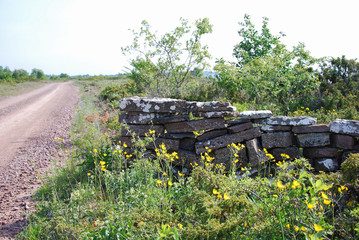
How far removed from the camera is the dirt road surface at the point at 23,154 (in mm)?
4082

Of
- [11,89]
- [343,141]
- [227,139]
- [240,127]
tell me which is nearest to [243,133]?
[240,127]

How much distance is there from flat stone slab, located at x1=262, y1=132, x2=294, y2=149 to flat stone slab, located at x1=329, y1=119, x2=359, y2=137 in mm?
856

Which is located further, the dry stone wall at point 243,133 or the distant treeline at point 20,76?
the distant treeline at point 20,76

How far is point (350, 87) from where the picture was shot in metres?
9.52

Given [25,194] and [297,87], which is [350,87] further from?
[25,194]

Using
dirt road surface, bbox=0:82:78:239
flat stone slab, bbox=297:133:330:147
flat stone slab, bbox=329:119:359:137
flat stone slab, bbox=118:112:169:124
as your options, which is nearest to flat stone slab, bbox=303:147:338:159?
flat stone slab, bbox=297:133:330:147

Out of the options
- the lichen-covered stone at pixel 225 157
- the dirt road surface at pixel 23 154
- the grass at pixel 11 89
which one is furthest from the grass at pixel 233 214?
the grass at pixel 11 89

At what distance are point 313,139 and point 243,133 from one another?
1381mm

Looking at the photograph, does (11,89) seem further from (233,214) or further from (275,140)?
(233,214)

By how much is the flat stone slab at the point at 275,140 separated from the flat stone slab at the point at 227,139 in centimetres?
17

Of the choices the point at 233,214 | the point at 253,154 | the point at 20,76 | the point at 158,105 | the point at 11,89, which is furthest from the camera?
the point at 20,76

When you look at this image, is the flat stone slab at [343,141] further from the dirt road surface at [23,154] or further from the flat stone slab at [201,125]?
the dirt road surface at [23,154]

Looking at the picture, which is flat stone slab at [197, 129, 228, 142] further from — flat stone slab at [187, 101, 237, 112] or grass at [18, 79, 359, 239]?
grass at [18, 79, 359, 239]

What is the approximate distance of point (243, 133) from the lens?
4898 millimetres
